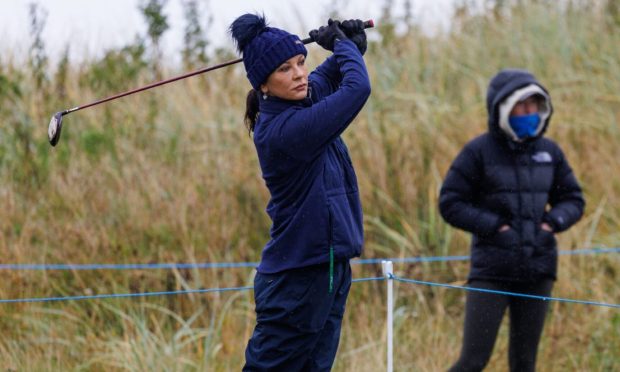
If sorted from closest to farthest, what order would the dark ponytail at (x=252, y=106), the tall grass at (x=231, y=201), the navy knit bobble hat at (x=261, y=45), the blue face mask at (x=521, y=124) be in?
1. the navy knit bobble hat at (x=261, y=45)
2. the dark ponytail at (x=252, y=106)
3. the blue face mask at (x=521, y=124)
4. the tall grass at (x=231, y=201)

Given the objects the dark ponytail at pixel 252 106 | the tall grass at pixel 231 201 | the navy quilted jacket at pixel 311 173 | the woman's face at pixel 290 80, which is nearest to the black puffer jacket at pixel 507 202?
the tall grass at pixel 231 201

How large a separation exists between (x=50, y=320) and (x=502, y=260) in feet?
9.46

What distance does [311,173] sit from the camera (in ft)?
12.0

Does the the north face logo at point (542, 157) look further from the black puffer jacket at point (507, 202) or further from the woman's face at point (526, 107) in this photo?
the woman's face at point (526, 107)

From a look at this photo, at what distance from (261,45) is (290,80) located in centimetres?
17

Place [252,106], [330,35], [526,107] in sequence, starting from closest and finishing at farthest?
[330,35], [252,106], [526,107]

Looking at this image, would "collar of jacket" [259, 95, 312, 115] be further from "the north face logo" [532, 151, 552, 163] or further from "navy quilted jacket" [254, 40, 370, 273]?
"the north face logo" [532, 151, 552, 163]

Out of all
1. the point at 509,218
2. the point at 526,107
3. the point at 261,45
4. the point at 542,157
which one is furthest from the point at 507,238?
the point at 261,45

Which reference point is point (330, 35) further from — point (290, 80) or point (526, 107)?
point (526, 107)

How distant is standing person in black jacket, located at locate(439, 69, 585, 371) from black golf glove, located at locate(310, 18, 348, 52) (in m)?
1.63

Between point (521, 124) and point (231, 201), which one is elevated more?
point (521, 124)

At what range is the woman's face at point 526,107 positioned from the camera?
17.1 ft

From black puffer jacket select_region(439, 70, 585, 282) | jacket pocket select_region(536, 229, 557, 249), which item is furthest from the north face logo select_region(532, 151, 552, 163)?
jacket pocket select_region(536, 229, 557, 249)

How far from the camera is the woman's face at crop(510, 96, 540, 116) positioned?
5.20 meters
